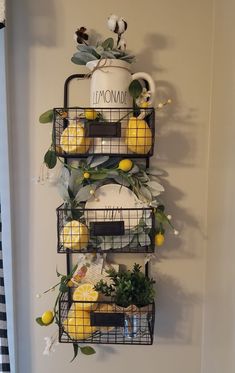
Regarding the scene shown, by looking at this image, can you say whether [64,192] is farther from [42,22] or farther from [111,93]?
[42,22]

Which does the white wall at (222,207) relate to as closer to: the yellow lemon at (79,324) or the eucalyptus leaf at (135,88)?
the eucalyptus leaf at (135,88)

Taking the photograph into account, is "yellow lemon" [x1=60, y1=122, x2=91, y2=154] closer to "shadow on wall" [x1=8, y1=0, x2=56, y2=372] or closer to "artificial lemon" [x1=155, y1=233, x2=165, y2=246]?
"shadow on wall" [x1=8, y1=0, x2=56, y2=372]

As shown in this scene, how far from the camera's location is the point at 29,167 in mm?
1159

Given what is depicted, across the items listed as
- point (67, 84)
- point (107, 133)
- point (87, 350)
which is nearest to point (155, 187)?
point (107, 133)

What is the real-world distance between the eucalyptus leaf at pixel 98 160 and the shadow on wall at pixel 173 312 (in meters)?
0.47

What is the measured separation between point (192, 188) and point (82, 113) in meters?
0.46

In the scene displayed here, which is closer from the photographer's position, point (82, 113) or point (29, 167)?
point (82, 113)

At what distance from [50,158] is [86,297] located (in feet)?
1.48

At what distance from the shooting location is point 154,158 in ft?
3.76

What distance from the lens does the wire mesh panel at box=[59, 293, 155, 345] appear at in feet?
3.25

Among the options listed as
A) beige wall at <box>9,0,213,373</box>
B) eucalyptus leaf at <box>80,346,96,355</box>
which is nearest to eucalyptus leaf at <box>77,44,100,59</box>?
beige wall at <box>9,0,213,373</box>

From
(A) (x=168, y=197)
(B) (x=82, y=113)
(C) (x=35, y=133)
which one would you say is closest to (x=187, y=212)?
(A) (x=168, y=197)

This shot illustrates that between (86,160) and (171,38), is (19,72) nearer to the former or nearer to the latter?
(86,160)

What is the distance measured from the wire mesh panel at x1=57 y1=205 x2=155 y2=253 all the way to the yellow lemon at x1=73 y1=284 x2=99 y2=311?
0.41 feet
